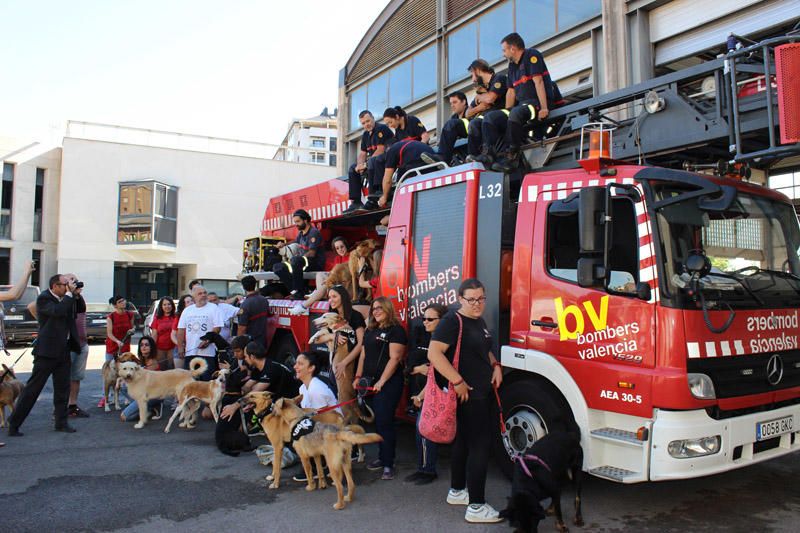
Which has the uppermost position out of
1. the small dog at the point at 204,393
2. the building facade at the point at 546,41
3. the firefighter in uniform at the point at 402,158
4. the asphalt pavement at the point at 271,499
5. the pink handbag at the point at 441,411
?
the building facade at the point at 546,41

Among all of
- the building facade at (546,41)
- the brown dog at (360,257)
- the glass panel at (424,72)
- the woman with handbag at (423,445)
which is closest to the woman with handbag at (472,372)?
Result: the woman with handbag at (423,445)

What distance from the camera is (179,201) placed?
95.6 ft

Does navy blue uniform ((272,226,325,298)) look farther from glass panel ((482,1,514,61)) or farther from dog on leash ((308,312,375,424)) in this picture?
glass panel ((482,1,514,61))

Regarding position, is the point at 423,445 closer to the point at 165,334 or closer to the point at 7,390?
the point at 7,390

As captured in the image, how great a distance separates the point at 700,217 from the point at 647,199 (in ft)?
1.46

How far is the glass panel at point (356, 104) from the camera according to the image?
22.2 metres

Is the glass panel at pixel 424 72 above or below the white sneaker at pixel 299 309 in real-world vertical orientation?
above

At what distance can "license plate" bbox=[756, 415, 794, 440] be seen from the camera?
430cm

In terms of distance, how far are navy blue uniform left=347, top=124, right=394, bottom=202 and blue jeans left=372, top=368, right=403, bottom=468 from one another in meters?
2.94

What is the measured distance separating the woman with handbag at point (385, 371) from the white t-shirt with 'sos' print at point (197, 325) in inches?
157

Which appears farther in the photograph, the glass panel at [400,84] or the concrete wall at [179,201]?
the concrete wall at [179,201]

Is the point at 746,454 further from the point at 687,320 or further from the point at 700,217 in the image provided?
the point at 700,217

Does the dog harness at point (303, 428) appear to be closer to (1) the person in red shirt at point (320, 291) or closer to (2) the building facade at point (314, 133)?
(1) the person in red shirt at point (320, 291)

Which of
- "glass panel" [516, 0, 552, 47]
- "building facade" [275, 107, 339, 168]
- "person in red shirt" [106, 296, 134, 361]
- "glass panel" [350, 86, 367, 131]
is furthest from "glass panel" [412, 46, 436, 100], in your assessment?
"building facade" [275, 107, 339, 168]
